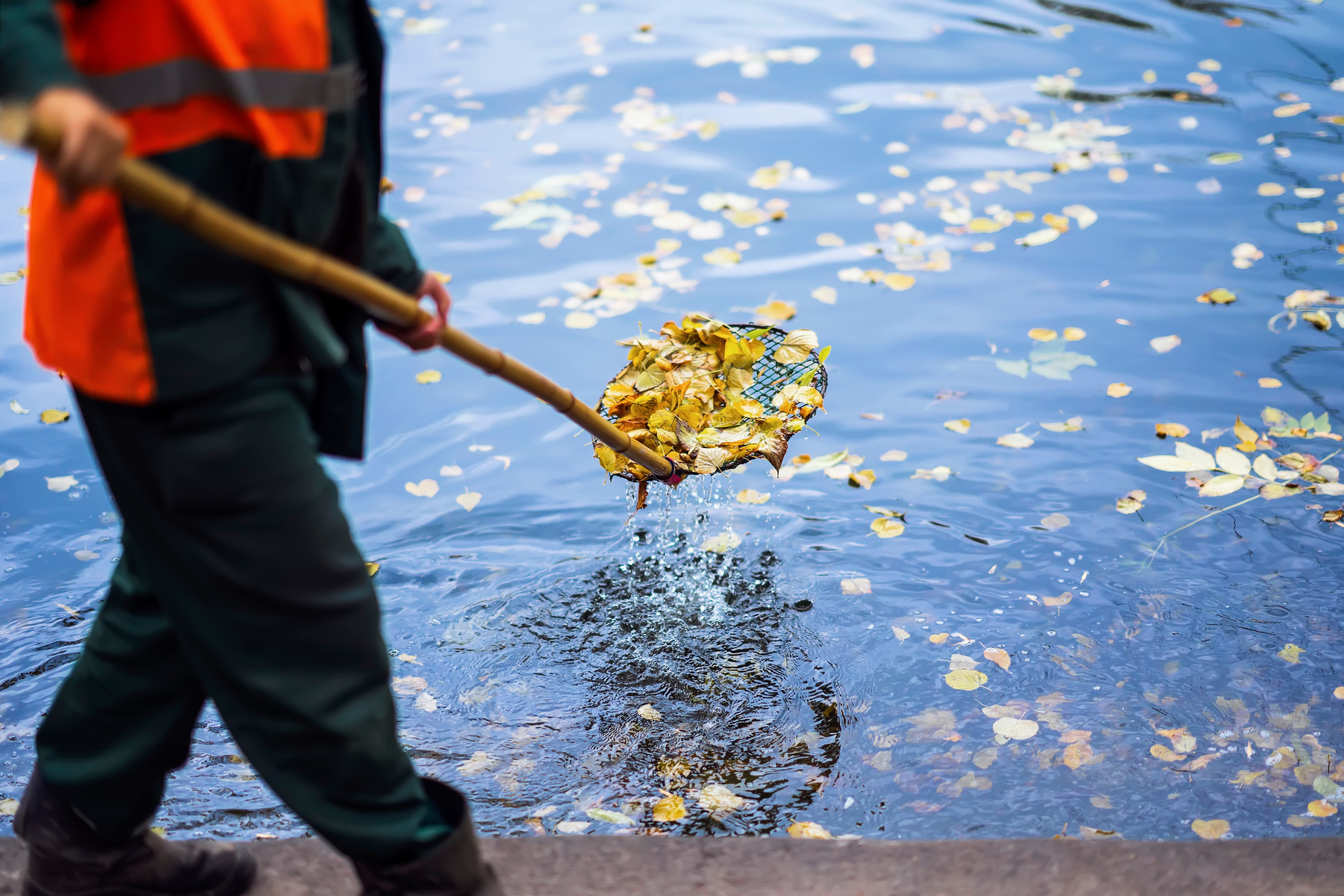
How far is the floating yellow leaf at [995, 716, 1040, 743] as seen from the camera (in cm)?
248

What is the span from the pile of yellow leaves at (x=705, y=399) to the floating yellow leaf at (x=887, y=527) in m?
0.52

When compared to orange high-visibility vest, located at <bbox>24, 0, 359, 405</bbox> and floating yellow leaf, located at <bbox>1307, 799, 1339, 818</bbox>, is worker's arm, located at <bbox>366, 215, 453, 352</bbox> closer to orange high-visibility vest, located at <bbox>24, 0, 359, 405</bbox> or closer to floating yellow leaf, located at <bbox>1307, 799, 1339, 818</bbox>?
orange high-visibility vest, located at <bbox>24, 0, 359, 405</bbox>

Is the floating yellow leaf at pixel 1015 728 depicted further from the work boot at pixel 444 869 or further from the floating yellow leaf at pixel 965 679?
the work boot at pixel 444 869

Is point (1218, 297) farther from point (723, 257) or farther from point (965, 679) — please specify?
point (965, 679)

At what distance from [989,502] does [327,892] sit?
2.04m

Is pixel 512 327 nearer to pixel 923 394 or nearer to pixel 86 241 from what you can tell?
pixel 923 394

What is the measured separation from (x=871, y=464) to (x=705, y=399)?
859 mm

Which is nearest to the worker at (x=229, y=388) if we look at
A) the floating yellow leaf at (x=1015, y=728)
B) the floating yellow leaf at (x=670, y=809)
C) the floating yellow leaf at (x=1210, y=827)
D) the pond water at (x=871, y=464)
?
the floating yellow leaf at (x=670, y=809)

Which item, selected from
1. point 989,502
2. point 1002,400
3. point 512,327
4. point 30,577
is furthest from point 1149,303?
point 30,577

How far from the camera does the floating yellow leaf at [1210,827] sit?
223cm

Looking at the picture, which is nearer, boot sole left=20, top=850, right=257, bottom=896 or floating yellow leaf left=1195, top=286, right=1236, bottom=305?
boot sole left=20, top=850, right=257, bottom=896

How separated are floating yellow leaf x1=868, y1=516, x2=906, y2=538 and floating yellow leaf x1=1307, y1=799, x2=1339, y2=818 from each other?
117cm

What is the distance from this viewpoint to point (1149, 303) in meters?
4.04

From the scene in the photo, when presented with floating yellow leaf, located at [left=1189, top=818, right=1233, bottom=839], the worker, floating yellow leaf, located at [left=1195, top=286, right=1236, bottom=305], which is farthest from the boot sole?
floating yellow leaf, located at [left=1195, top=286, right=1236, bottom=305]
